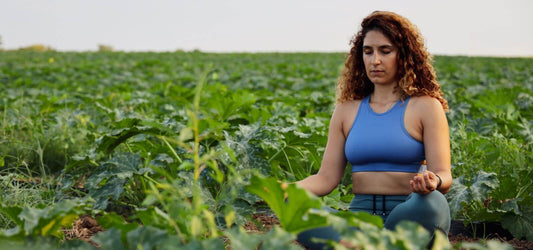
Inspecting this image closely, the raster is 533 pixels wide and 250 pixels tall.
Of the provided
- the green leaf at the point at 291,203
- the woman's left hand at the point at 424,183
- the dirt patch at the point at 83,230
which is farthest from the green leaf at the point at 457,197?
the dirt patch at the point at 83,230

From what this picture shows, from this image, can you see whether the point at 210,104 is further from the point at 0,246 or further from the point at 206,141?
the point at 0,246

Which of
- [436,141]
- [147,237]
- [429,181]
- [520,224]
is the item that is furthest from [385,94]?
[147,237]

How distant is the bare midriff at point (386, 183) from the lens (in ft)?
7.57

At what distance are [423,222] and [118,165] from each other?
5.27 feet

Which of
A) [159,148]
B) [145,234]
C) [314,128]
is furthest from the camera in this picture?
[314,128]

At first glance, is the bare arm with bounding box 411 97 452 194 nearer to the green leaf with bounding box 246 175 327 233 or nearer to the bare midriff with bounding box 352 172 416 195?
the bare midriff with bounding box 352 172 416 195

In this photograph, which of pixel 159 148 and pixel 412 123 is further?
pixel 159 148

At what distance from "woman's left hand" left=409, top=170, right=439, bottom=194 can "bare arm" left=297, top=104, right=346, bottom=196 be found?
23.2 inches

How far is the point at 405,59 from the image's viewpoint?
2396 millimetres

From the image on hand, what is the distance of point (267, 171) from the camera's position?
2.81 meters

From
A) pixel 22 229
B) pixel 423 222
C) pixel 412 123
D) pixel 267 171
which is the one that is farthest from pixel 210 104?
pixel 22 229

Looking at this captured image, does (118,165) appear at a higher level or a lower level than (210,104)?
lower

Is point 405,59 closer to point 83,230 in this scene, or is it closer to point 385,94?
point 385,94

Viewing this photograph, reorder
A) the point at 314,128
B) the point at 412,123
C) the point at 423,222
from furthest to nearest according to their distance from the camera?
the point at 314,128 → the point at 412,123 → the point at 423,222
